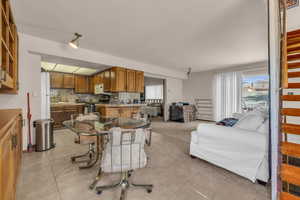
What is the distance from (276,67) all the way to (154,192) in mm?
1977

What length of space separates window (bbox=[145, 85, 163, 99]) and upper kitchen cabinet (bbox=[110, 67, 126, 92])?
4.05m

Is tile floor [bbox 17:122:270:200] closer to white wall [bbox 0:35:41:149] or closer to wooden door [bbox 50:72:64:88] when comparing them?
white wall [bbox 0:35:41:149]

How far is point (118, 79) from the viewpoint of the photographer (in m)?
4.36

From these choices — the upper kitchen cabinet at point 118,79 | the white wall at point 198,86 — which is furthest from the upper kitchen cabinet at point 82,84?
the white wall at point 198,86

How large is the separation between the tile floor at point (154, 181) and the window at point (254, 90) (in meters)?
4.14

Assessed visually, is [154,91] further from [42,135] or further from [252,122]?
[252,122]

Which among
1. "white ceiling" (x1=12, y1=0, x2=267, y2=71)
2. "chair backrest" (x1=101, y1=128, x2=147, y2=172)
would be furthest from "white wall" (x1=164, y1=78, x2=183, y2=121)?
"chair backrest" (x1=101, y1=128, x2=147, y2=172)

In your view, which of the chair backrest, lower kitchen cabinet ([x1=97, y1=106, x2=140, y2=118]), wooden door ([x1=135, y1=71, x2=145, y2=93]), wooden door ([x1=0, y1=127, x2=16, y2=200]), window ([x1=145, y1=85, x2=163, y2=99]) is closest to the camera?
wooden door ([x1=0, y1=127, x2=16, y2=200])

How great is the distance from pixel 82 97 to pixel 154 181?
5481 millimetres

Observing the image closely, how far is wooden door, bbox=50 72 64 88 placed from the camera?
5121mm

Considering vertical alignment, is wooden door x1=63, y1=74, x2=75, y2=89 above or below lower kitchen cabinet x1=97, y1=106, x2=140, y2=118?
above

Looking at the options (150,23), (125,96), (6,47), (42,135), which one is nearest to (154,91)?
(125,96)

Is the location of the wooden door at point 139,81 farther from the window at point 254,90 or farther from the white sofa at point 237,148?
the window at point 254,90

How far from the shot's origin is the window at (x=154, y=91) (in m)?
8.34
